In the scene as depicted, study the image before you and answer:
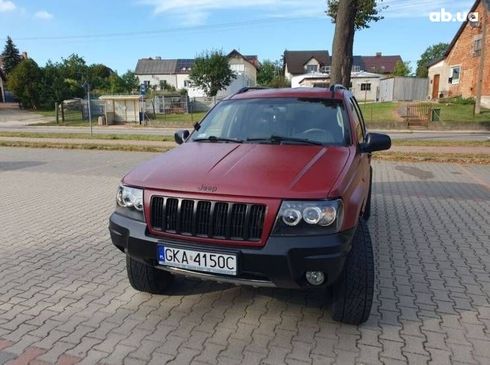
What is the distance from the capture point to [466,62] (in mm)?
36094

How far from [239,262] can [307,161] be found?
99cm

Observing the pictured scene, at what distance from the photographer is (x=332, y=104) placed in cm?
446

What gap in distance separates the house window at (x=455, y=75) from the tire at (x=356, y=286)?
131ft

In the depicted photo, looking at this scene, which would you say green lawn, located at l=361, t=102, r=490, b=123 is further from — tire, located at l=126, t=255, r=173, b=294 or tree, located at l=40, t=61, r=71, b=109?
tree, located at l=40, t=61, r=71, b=109

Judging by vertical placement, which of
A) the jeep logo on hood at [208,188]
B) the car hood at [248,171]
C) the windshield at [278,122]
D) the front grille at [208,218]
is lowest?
the front grille at [208,218]

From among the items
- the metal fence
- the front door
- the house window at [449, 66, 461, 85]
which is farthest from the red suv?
the front door

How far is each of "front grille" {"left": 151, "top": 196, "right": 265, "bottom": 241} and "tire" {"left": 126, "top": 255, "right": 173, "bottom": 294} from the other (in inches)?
28.7

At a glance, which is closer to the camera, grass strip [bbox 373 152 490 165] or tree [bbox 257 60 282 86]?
grass strip [bbox 373 152 490 165]

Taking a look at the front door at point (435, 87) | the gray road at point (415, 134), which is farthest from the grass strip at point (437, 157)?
the front door at point (435, 87)

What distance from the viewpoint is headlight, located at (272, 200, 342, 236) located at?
2.86 m

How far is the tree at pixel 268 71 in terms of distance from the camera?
8597 centimetres

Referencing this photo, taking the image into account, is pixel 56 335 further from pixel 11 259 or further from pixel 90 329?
pixel 11 259

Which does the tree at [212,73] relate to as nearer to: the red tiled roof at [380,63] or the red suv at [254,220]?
the red tiled roof at [380,63]

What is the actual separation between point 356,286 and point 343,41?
12.1 meters
